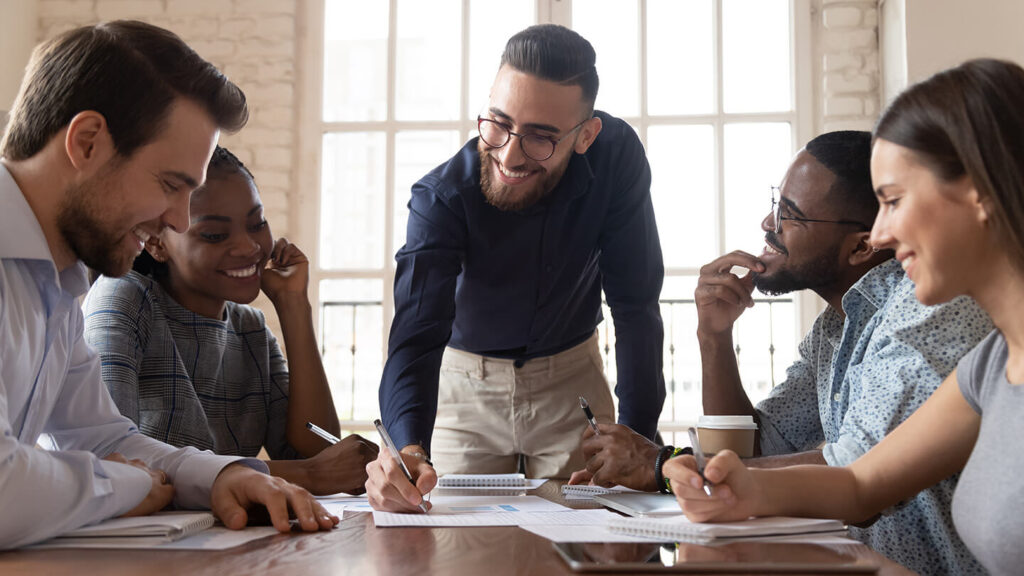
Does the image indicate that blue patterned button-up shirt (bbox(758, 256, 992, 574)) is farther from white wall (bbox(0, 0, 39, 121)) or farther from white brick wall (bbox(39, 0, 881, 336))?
white wall (bbox(0, 0, 39, 121))

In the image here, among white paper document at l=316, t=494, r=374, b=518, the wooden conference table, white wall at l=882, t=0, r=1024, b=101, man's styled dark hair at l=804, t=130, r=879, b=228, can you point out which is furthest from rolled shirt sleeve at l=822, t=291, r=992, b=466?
white wall at l=882, t=0, r=1024, b=101

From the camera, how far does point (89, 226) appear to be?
4.04 feet

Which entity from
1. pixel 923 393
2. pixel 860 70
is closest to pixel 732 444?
pixel 923 393

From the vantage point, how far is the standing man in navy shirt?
1.84 metres

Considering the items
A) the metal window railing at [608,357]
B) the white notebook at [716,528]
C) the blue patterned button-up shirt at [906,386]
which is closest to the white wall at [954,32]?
the metal window railing at [608,357]

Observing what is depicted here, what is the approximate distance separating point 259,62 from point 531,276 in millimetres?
2623

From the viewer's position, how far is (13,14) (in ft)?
13.6

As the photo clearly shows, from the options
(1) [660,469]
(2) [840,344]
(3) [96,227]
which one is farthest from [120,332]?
(2) [840,344]

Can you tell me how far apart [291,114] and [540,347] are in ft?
8.08

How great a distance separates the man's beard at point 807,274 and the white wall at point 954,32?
1.85 metres

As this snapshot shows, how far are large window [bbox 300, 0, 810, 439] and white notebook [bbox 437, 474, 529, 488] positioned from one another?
254 cm

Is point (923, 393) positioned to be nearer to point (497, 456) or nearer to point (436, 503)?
point (436, 503)

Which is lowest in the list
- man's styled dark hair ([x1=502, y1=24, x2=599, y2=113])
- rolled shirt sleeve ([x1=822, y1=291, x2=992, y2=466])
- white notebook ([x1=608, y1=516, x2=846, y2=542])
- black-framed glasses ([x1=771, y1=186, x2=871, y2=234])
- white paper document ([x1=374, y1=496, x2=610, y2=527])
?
white paper document ([x1=374, y1=496, x2=610, y2=527])

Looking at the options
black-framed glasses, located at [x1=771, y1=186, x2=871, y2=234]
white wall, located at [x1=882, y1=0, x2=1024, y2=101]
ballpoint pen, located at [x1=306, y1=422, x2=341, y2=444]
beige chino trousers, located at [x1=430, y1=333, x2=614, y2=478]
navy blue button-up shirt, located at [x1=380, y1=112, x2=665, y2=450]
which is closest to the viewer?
ballpoint pen, located at [x1=306, y1=422, x2=341, y2=444]
